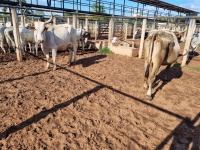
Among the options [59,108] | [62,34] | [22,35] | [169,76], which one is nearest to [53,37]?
[62,34]

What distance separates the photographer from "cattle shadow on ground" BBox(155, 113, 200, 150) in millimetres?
2709

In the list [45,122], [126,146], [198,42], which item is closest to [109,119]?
[126,146]

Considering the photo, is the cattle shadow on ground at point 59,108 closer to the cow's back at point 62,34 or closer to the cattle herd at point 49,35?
the cattle herd at point 49,35

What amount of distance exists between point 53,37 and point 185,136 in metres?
5.06

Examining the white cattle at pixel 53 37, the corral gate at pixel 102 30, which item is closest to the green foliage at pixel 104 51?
A: the white cattle at pixel 53 37

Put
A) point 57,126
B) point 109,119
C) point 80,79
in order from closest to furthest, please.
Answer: point 57,126 < point 109,119 < point 80,79

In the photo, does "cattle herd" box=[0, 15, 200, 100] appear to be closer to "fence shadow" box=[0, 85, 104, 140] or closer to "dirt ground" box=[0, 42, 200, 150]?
"dirt ground" box=[0, 42, 200, 150]

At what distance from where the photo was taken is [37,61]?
22.4 ft

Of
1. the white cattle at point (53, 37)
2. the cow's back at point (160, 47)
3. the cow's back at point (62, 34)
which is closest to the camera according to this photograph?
the cow's back at point (160, 47)

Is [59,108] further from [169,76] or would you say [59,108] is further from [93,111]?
[169,76]

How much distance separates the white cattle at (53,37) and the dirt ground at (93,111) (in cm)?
87

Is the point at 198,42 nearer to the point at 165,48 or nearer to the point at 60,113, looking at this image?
the point at 165,48

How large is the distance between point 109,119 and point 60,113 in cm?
103

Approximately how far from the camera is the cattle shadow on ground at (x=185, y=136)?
2.71 m
